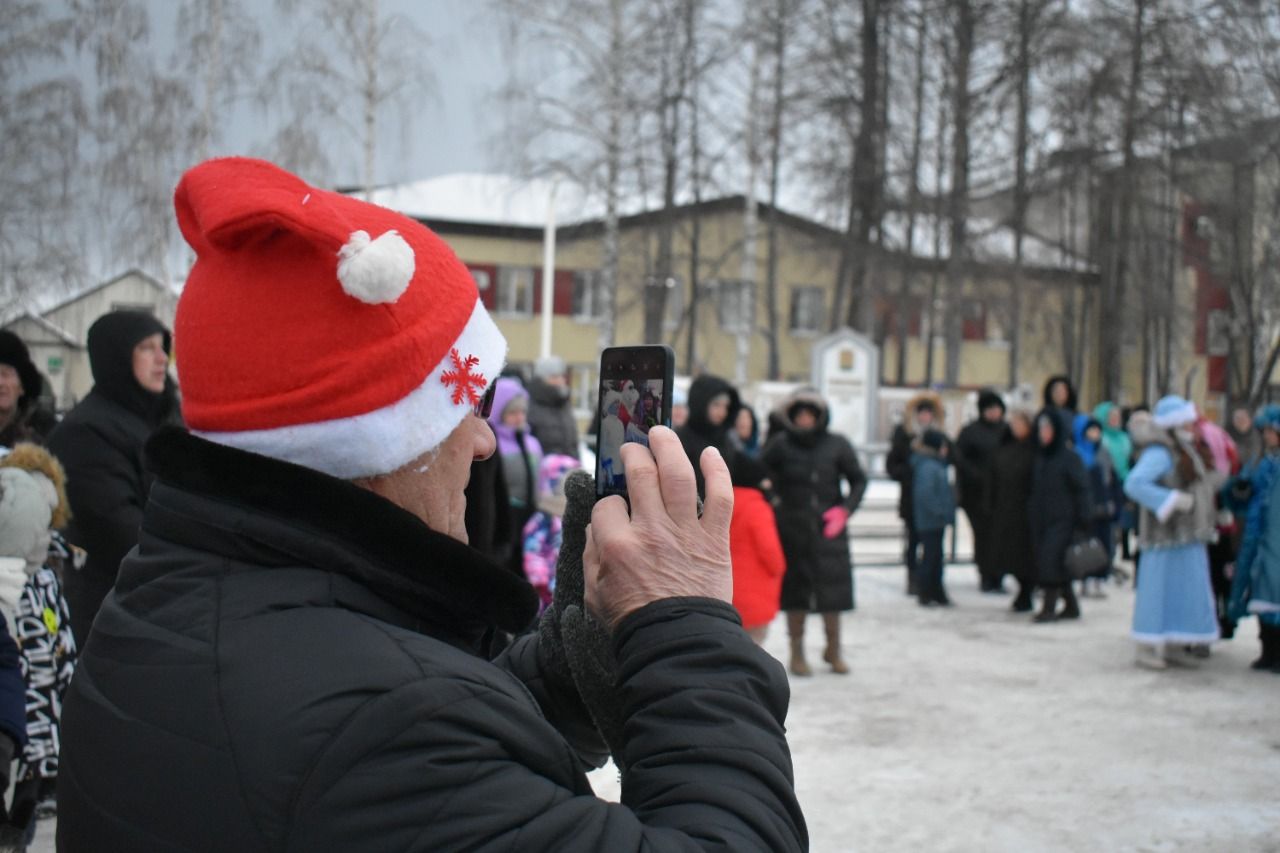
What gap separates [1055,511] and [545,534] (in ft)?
17.6

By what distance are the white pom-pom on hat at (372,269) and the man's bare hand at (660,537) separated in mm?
332

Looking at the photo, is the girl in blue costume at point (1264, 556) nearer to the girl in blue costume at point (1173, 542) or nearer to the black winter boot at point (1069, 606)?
the girl in blue costume at point (1173, 542)

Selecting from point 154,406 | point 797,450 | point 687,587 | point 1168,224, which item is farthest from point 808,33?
point 687,587

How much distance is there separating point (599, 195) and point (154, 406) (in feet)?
68.1

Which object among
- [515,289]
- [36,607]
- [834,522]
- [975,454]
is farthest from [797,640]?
[515,289]

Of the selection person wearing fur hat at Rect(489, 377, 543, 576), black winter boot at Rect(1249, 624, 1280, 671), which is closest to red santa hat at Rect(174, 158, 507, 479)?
person wearing fur hat at Rect(489, 377, 543, 576)

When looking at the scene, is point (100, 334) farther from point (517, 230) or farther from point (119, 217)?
point (517, 230)

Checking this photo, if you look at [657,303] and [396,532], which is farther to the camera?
[657,303]

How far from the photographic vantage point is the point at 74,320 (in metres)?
17.8

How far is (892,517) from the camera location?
17.5 metres

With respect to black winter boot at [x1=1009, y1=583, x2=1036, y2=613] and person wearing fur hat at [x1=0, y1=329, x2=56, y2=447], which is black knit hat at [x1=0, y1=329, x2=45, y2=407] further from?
black winter boot at [x1=1009, y1=583, x2=1036, y2=613]

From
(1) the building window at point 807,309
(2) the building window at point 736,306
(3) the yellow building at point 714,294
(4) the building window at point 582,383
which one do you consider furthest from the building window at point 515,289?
(1) the building window at point 807,309

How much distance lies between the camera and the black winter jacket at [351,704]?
3.40 ft

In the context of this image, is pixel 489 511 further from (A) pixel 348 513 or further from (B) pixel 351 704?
(B) pixel 351 704
